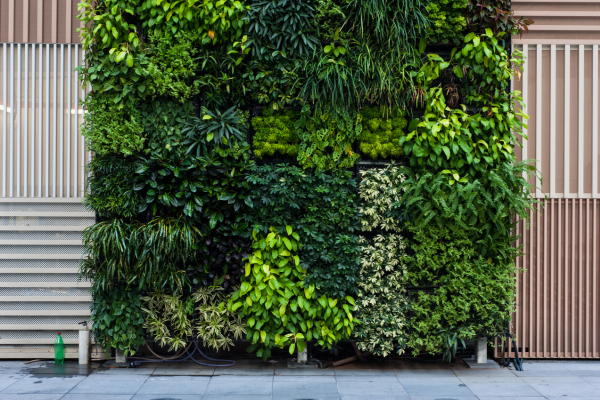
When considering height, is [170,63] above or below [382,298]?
above

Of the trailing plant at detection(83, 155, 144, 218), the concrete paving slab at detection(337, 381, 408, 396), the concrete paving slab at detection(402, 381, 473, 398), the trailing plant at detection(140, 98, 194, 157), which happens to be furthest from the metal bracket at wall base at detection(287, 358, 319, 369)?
the trailing plant at detection(140, 98, 194, 157)

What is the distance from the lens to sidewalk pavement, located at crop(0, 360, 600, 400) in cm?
550

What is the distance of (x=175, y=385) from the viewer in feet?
19.1

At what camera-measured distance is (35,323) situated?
22.3ft

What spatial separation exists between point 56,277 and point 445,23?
6.88 m

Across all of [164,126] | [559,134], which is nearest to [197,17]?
[164,126]

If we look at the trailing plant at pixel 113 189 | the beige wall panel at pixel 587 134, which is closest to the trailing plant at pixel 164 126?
the trailing plant at pixel 113 189

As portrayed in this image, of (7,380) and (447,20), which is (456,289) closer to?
(447,20)

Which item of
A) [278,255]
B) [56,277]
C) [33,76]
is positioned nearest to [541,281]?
[278,255]

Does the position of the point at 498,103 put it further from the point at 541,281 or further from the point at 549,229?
the point at 541,281

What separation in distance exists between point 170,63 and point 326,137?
7.99ft

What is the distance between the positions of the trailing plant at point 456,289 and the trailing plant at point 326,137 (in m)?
1.43

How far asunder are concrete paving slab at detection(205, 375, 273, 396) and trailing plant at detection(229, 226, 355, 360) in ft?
1.44

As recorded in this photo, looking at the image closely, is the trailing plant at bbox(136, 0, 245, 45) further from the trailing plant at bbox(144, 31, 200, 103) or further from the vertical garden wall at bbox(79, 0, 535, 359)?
the trailing plant at bbox(144, 31, 200, 103)
